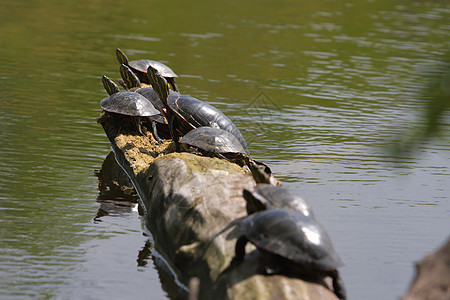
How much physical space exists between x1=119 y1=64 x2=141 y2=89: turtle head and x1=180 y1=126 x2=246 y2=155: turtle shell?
9.45 ft

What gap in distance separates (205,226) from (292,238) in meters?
0.91

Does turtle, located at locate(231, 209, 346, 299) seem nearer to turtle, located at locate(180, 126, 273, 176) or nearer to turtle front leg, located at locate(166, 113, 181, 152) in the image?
turtle, located at locate(180, 126, 273, 176)

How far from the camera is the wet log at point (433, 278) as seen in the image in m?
3.13

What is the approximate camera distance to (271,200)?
4.29 m

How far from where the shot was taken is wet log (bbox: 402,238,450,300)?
3.13 metres

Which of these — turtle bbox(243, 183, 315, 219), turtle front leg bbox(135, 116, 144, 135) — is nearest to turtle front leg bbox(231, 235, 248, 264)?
turtle bbox(243, 183, 315, 219)

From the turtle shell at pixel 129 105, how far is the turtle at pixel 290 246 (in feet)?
12.2

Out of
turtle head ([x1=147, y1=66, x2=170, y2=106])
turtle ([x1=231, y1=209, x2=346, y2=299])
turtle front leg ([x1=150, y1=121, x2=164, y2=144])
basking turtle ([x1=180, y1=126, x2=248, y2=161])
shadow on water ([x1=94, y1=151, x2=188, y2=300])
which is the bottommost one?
shadow on water ([x1=94, y1=151, x2=188, y2=300])

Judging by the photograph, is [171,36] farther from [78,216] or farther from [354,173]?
[78,216]

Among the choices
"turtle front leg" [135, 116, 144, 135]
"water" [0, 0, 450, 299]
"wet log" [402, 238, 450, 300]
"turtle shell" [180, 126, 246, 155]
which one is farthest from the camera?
"turtle front leg" [135, 116, 144, 135]

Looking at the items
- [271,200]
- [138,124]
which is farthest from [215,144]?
[271,200]

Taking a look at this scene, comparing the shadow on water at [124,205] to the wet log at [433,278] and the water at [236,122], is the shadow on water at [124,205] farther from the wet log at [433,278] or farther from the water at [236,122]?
the wet log at [433,278]

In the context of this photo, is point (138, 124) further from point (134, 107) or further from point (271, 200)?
point (271, 200)

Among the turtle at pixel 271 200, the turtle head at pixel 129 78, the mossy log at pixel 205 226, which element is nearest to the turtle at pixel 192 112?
the mossy log at pixel 205 226
